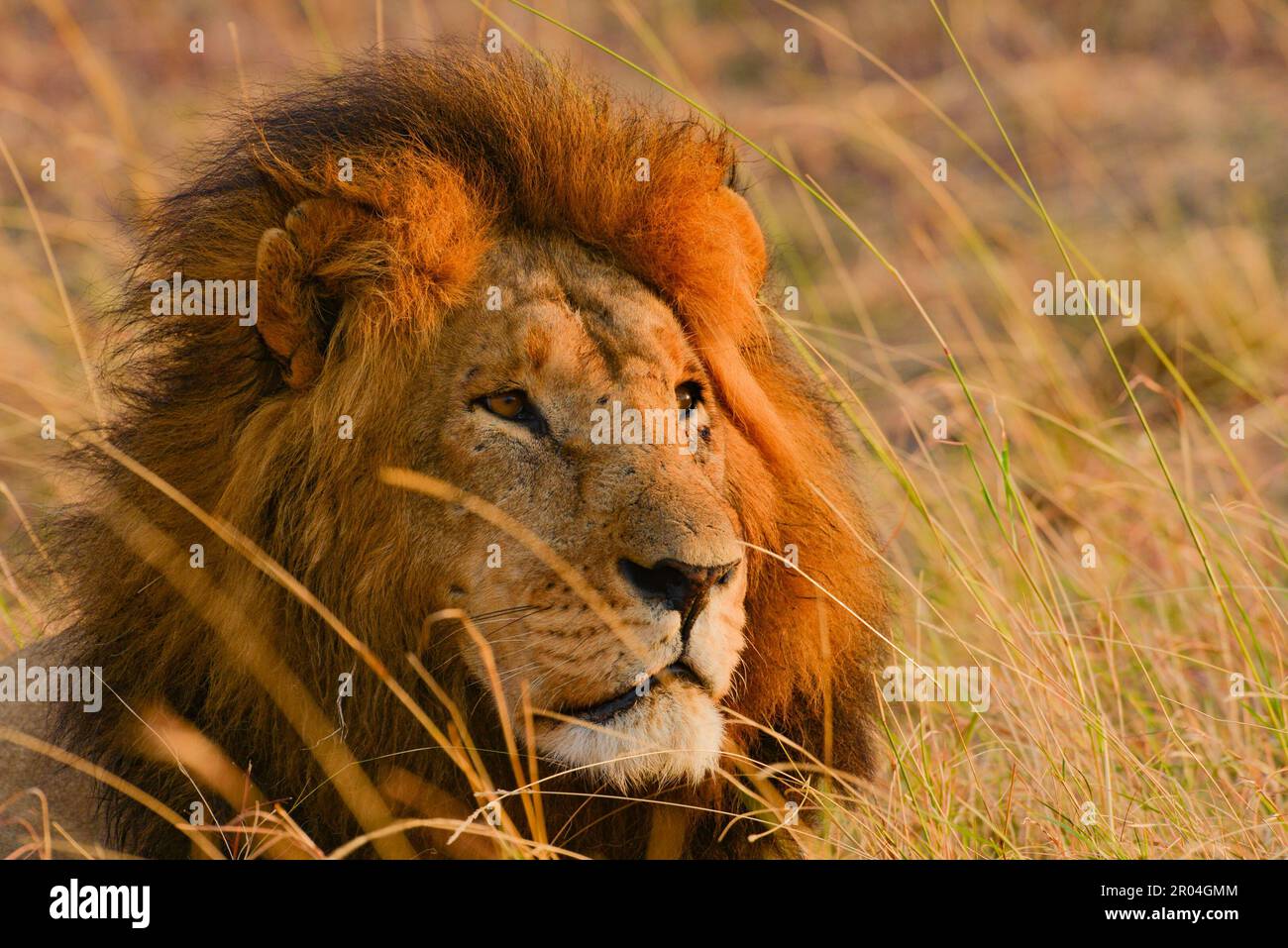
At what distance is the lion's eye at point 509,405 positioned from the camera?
292cm

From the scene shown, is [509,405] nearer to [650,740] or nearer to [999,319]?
[650,740]

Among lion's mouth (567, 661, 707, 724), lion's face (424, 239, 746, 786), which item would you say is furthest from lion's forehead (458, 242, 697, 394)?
lion's mouth (567, 661, 707, 724)

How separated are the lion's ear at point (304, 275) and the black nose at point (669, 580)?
79 centimetres

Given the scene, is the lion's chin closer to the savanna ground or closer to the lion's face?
the lion's face

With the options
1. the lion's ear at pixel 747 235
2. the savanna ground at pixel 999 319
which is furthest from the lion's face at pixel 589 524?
the savanna ground at pixel 999 319

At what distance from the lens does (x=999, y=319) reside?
876cm

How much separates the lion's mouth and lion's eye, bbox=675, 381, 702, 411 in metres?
0.60

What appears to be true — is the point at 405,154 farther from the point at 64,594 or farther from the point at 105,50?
the point at 105,50

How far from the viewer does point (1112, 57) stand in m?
12.4

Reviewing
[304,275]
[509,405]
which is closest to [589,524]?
[509,405]

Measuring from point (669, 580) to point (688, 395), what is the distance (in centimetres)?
59

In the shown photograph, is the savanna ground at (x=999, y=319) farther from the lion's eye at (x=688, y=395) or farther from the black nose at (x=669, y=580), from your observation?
the black nose at (x=669, y=580)
